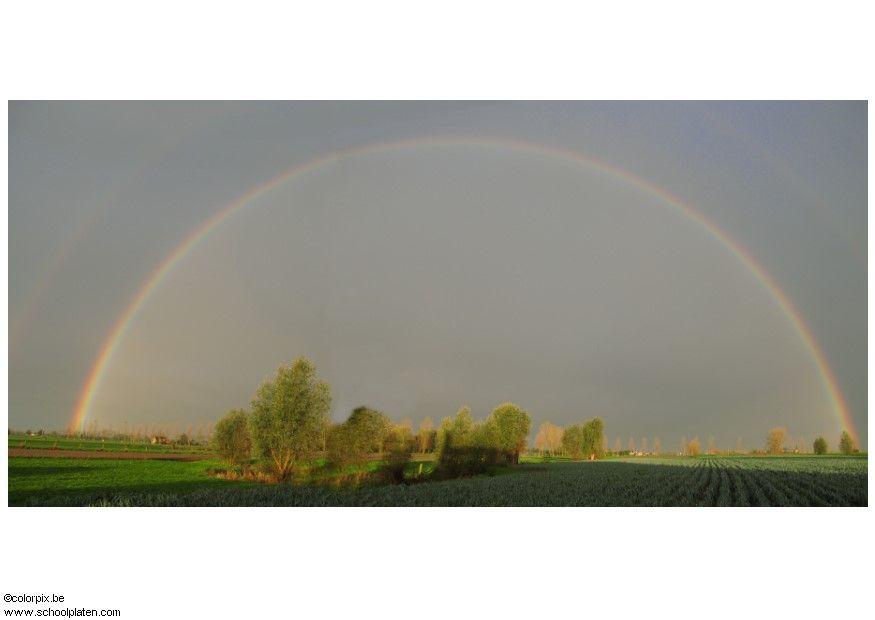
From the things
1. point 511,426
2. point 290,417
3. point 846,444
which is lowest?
point 846,444

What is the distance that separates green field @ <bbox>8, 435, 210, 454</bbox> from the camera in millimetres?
44562

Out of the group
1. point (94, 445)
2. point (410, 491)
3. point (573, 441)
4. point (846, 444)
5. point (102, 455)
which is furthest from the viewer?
point (846, 444)

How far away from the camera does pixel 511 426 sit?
5362 centimetres

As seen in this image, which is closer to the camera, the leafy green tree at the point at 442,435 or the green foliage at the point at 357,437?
the green foliage at the point at 357,437

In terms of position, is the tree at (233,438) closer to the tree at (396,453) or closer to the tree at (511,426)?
the tree at (396,453)

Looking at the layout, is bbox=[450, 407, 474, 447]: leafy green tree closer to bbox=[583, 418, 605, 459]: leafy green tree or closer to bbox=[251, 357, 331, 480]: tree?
bbox=[251, 357, 331, 480]: tree

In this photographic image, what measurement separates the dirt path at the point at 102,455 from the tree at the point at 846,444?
84.5 meters

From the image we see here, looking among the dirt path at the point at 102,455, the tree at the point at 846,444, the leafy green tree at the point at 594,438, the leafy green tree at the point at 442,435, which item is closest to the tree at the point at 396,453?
the leafy green tree at the point at 442,435

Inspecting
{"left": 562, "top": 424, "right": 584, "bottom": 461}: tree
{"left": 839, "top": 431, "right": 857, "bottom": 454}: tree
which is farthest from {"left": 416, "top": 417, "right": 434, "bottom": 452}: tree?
{"left": 839, "top": 431, "right": 857, "bottom": 454}: tree

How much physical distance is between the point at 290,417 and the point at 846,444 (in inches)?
3492

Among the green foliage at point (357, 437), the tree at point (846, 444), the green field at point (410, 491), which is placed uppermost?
the green foliage at point (357, 437)

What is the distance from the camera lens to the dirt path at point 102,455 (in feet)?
136

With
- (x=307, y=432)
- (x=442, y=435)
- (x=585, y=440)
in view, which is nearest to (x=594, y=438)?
(x=585, y=440)

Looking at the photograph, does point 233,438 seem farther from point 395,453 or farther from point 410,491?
point 410,491
